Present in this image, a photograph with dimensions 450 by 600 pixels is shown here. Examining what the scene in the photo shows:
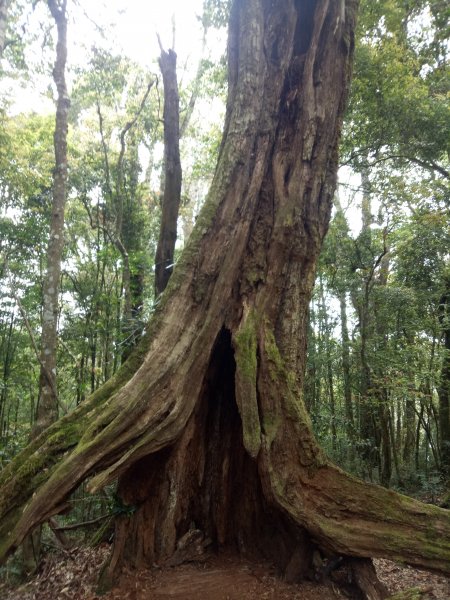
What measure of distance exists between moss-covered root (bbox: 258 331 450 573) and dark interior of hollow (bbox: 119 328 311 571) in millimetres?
401

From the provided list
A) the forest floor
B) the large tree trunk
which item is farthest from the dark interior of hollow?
the forest floor

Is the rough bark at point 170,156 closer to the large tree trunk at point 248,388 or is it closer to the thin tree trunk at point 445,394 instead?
the large tree trunk at point 248,388

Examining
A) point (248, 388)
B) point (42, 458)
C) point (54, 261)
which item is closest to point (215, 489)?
point (248, 388)

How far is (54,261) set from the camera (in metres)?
6.81

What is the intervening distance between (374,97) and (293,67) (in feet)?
13.7

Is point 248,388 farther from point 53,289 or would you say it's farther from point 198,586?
point 53,289

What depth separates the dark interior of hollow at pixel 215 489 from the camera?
4.15m

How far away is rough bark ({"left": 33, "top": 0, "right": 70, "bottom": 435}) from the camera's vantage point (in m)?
6.30

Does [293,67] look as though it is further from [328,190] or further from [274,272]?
[274,272]

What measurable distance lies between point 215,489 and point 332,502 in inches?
51.4

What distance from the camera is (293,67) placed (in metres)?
5.30

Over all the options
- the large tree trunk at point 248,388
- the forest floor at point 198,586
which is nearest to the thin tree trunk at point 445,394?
the forest floor at point 198,586

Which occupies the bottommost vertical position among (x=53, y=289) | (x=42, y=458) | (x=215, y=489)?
(x=215, y=489)

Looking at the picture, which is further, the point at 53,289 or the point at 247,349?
the point at 53,289
